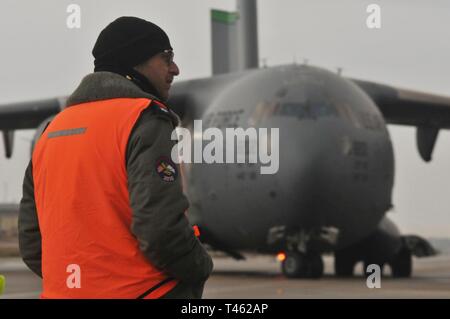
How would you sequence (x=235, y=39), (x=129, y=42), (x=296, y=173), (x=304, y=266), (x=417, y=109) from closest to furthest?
(x=129, y=42), (x=296, y=173), (x=304, y=266), (x=417, y=109), (x=235, y=39)

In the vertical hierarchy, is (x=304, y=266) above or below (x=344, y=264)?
above

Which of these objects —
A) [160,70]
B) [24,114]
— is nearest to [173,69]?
[160,70]

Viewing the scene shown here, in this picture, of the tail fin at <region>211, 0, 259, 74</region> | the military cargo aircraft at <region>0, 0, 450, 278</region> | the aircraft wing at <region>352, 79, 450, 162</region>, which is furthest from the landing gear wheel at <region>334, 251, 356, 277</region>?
the tail fin at <region>211, 0, 259, 74</region>

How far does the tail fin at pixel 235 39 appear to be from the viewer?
19719 mm

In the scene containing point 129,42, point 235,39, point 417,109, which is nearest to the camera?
point 129,42

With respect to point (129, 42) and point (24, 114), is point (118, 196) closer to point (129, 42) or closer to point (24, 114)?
point (129, 42)

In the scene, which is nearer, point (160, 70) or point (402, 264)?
point (160, 70)

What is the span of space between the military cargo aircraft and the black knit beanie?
10521 mm

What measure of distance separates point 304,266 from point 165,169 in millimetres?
12293

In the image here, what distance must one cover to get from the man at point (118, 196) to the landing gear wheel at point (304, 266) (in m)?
12.1

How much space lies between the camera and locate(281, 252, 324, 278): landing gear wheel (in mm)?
14367

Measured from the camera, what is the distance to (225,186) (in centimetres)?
1479

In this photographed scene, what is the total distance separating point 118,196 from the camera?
7.66 feet

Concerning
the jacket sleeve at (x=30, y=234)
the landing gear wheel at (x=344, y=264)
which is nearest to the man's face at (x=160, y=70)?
the jacket sleeve at (x=30, y=234)
